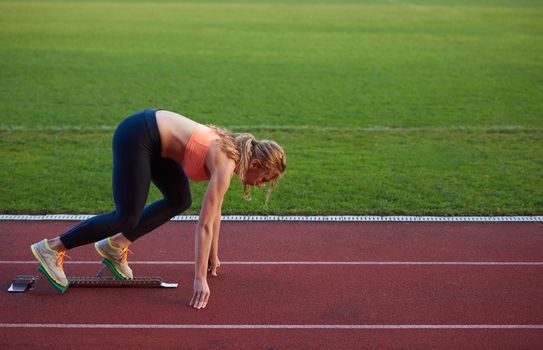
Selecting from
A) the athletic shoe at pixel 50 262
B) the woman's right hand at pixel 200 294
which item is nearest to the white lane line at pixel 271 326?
the woman's right hand at pixel 200 294

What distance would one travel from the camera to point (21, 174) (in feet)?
32.6

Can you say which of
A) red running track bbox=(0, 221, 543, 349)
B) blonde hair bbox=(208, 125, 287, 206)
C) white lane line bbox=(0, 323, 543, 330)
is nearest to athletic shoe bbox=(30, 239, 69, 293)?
red running track bbox=(0, 221, 543, 349)

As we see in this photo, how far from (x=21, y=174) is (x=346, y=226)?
4314mm

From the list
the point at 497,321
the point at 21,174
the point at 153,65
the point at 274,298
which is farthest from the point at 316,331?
the point at 153,65

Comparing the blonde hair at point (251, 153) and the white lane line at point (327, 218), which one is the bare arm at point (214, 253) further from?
the white lane line at point (327, 218)

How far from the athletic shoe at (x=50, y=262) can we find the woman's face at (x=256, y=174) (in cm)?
162

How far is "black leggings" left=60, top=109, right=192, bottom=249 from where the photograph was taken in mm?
5855

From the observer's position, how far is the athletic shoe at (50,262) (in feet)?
20.2

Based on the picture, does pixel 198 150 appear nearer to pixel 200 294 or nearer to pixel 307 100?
pixel 200 294

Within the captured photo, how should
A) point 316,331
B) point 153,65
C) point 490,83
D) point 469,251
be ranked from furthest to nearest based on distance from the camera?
point 153,65 < point 490,83 < point 469,251 < point 316,331

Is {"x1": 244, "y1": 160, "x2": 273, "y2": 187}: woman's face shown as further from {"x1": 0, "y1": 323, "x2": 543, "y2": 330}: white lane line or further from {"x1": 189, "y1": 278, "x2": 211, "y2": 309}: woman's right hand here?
{"x1": 0, "y1": 323, "x2": 543, "y2": 330}: white lane line

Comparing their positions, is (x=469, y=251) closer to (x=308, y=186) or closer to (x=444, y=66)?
(x=308, y=186)

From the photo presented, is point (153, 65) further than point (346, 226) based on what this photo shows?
Yes

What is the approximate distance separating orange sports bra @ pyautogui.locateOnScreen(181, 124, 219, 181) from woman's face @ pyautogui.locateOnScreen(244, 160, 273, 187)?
0.32m
